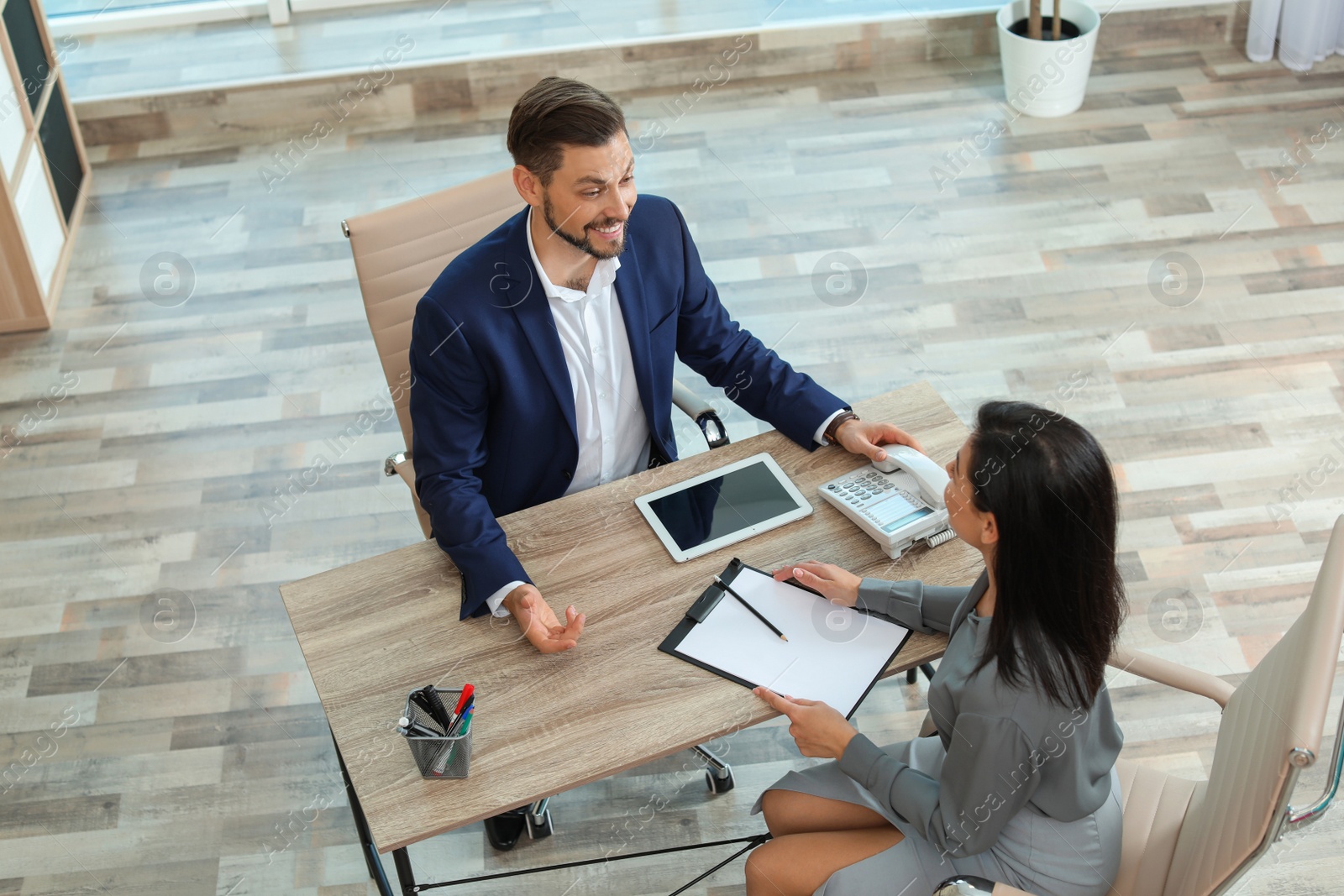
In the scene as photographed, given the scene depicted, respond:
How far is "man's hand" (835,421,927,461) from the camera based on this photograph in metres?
2.37

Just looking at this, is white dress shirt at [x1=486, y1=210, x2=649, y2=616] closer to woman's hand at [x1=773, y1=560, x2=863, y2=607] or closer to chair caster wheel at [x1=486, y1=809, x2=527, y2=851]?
woman's hand at [x1=773, y1=560, x2=863, y2=607]

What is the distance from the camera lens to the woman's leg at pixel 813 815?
2193mm

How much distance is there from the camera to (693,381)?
13.1ft

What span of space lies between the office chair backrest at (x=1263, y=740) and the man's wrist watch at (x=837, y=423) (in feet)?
2.78

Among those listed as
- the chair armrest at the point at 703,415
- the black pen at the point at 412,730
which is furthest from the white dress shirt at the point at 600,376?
the black pen at the point at 412,730

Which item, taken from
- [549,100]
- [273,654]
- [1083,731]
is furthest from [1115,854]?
[273,654]

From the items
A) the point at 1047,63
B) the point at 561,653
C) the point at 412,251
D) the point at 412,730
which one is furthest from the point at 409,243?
the point at 1047,63

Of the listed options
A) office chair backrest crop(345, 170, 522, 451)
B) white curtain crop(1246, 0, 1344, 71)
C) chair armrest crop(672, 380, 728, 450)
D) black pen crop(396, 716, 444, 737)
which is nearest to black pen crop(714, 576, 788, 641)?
chair armrest crop(672, 380, 728, 450)

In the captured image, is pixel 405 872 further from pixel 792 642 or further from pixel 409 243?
pixel 409 243

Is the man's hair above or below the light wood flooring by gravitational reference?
above

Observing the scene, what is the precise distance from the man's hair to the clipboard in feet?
2.77

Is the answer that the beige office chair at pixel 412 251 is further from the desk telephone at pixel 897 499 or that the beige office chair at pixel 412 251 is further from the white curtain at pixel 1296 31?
the white curtain at pixel 1296 31

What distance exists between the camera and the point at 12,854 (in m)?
2.87

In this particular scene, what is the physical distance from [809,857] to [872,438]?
0.79 m
